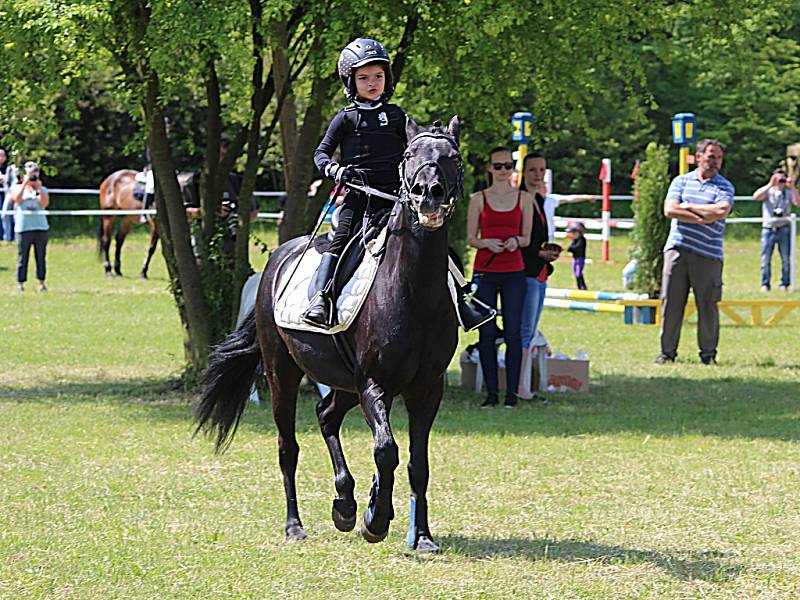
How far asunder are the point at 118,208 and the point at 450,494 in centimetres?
2160

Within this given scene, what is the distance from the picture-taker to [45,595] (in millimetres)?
6367

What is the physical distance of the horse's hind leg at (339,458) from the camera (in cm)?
693

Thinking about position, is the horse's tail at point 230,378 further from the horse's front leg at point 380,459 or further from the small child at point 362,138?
the horse's front leg at point 380,459

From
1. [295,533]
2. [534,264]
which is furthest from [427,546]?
[534,264]

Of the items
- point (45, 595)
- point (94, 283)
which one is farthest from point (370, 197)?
point (94, 283)

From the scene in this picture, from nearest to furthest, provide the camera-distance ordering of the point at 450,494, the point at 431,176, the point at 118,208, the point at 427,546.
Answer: the point at 431,176 < the point at 427,546 < the point at 450,494 < the point at 118,208

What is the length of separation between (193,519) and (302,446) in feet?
8.75

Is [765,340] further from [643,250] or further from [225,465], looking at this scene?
[225,465]

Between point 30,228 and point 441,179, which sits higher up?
point 441,179

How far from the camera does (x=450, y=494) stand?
8.78 metres

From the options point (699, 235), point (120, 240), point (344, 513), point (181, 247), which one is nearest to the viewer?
point (344, 513)

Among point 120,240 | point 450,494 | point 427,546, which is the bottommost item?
point 450,494

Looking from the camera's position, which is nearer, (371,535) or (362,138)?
(371,535)

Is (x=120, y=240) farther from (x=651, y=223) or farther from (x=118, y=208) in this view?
(x=651, y=223)
